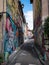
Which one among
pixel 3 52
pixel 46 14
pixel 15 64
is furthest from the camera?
pixel 46 14

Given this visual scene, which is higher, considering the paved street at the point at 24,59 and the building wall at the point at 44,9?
the building wall at the point at 44,9

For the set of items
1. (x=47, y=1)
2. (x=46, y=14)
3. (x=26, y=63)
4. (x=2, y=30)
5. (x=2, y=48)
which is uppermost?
(x=47, y=1)

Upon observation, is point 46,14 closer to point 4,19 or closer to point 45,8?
point 45,8

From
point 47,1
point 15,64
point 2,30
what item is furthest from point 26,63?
point 47,1

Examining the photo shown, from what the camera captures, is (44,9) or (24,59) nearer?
(24,59)

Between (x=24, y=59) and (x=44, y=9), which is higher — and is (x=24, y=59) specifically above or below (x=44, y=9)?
below

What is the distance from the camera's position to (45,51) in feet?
66.9

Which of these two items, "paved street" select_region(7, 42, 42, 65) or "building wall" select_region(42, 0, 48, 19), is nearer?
"paved street" select_region(7, 42, 42, 65)

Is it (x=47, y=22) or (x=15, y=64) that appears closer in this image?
(x=15, y=64)

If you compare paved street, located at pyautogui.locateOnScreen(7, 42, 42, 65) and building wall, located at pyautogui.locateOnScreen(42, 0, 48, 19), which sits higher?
building wall, located at pyautogui.locateOnScreen(42, 0, 48, 19)

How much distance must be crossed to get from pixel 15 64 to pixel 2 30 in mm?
3798

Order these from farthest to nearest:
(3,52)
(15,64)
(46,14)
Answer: (46,14), (3,52), (15,64)

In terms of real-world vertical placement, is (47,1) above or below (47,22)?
above

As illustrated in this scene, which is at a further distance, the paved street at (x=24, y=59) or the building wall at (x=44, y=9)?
the building wall at (x=44, y=9)
